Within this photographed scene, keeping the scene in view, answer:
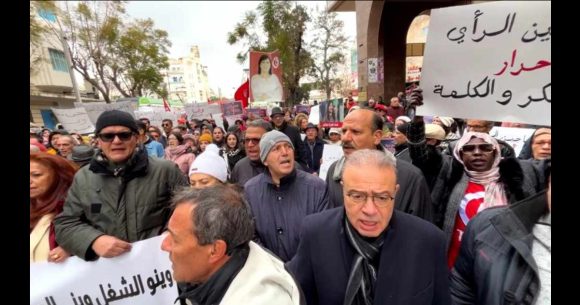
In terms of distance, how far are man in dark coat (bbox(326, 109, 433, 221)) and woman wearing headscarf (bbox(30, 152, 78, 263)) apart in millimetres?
1702

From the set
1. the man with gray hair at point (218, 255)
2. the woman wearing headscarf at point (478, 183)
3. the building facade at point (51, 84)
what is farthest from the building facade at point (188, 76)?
the man with gray hair at point (218, 255)

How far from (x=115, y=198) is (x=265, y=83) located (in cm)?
692

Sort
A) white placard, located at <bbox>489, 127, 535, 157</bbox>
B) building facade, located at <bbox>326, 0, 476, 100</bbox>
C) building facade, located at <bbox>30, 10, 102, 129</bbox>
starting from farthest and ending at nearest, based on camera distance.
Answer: building facade, located at <bbox>30, 10, 102, 129</bbox>, building facade, located at <bbox>326, 0, 476, 100</bbox>, white placard, located at <bbox>489, 127, 535, 157</bbox>

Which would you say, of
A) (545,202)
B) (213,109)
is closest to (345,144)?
(545,202)

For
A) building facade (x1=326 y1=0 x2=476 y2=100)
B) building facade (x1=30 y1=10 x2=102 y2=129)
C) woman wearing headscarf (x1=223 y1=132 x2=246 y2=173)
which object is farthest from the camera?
building facade (x1=30 y1=10 x2=102 y2=129)

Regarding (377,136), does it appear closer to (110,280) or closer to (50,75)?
(110,280)

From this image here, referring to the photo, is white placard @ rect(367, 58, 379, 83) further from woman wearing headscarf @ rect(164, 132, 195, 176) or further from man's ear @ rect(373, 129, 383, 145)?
man's ear @ rect(373, 129, 383, 145)

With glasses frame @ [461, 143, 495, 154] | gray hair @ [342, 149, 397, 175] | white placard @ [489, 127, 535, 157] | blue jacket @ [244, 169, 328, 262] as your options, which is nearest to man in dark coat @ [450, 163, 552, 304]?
gray hair @ [342, 149, 397, 175]

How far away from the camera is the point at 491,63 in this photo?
1387mm

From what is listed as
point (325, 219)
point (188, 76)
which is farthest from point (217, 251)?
point (188, 76)

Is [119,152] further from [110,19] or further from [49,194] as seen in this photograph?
[110,19]

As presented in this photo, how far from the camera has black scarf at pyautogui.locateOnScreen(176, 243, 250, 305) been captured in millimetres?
1156
